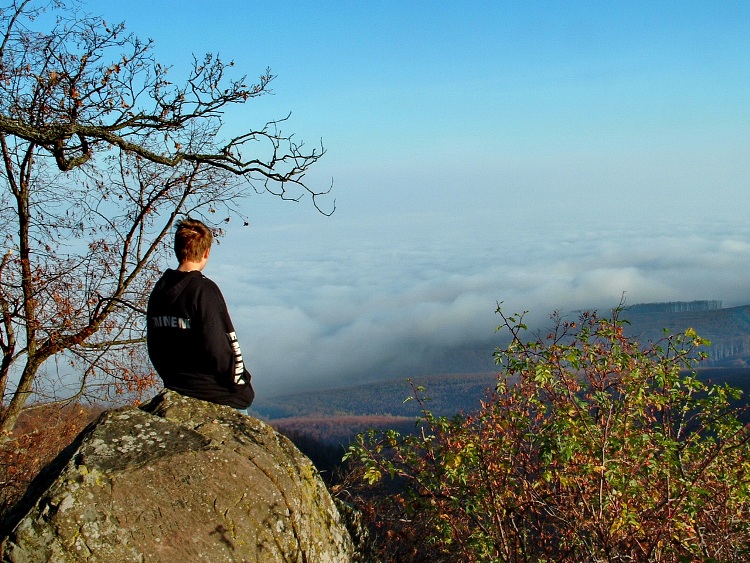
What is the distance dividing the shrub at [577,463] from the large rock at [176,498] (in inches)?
77.8

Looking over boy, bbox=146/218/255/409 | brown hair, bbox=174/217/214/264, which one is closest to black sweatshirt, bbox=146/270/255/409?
boy, bbox=146/218/255/409

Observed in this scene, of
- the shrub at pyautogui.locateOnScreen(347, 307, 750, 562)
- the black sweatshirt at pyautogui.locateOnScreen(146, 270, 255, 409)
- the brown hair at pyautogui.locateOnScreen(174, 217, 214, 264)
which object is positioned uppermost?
the brown hair at pyautogui.locateOnScreen(174, 217, 214, 264)

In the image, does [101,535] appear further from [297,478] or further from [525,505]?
[525,505]

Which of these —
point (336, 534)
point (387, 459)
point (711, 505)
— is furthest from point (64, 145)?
point (711, 505)

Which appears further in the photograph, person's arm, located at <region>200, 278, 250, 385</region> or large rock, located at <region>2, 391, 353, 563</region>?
person's arm, located at <region>200, 278, 250, 385</region>

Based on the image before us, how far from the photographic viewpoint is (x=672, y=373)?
661 cm

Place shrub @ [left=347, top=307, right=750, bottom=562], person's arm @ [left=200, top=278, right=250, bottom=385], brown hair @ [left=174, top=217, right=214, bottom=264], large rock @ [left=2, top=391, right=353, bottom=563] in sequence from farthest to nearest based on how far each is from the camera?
shrub @ [left=347, top=307, right=750, bottom=562] → brown hair @ [left=174, top=217, right=214, bottom=264] → person's arm @ [left=200, top=278, right=250, bottom=385] → large rock @ [left=2, top=391, right=353, bottom=563]

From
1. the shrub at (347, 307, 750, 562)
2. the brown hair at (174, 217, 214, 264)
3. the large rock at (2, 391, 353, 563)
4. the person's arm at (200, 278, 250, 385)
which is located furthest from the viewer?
the shrub at (347, 307, 750, 562)

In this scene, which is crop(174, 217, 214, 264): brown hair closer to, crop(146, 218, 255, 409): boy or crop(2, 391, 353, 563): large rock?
crop(146, 218, 255, 409): boy

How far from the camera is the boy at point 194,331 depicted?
5.12 meters

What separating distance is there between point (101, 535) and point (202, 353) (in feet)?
5.08

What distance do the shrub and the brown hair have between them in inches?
114

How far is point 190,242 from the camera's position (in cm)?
520

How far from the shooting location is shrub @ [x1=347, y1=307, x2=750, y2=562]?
6.00 meters
